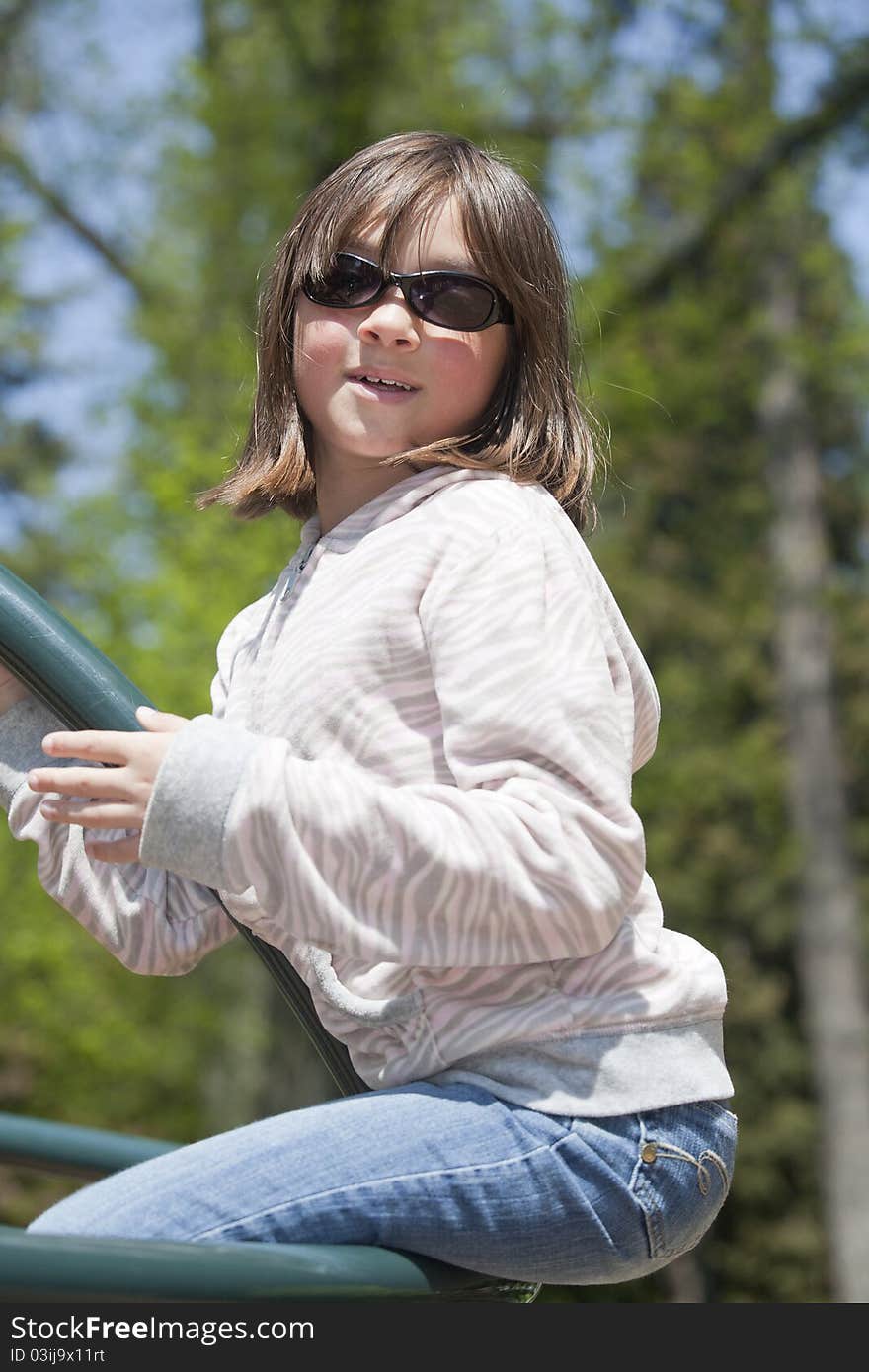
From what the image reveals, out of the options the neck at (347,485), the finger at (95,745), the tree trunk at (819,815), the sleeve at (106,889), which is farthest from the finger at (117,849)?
the tree trunk at (819,815)

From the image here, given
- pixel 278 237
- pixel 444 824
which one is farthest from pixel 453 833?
pixel 278 237

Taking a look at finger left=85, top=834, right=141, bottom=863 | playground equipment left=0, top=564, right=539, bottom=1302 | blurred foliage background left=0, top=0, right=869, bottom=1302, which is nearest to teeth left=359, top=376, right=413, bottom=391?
playground equipment left=0, top=564, right=539, bottom=1302

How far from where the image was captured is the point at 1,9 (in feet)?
39.5

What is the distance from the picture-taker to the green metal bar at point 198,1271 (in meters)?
0.91

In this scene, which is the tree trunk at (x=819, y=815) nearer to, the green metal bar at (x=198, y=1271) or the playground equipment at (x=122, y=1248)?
the playground equipment at (x=122, y=1248)

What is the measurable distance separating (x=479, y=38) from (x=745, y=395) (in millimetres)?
3747

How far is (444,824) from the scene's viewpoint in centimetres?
117

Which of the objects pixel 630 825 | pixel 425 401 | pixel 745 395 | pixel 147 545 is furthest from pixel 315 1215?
pixel 745 395

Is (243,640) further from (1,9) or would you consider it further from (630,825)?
(1,9)

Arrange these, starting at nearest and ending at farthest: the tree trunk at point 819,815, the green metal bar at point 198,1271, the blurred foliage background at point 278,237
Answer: the green metal bar at point 198,1271 → the blurred foliage background at point 278,237 → the tree trunk at point 819,815

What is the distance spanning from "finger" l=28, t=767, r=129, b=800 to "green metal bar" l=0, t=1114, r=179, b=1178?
1.87 feet

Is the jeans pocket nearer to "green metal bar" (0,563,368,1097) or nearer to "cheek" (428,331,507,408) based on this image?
"green metal bar" (0,563,368,1097)

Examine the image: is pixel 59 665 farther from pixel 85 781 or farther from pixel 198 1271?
pixel 198 1271

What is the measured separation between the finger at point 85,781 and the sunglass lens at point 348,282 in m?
0.57
